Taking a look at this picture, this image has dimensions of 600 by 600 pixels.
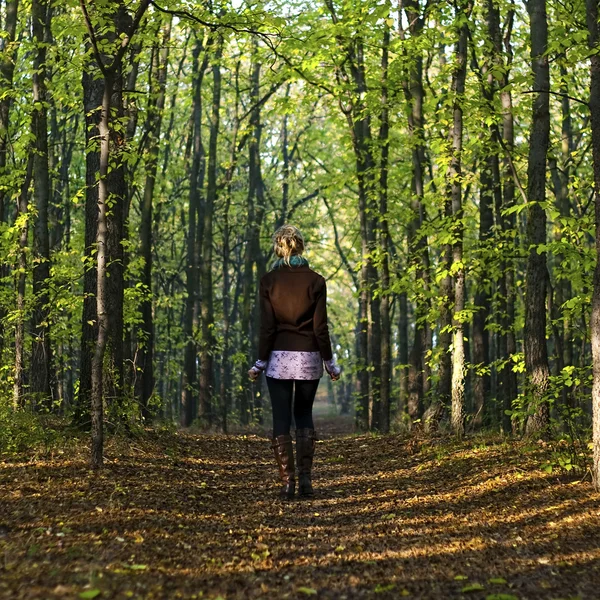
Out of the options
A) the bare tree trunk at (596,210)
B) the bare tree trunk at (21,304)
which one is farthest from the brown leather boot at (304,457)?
the bare tree trunk at (21,304)

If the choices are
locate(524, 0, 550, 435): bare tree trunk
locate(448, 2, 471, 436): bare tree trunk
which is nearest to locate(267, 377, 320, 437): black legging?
locate(524, 0, 550, 435): bare tree trunk

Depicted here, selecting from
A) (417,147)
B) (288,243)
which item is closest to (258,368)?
(288,243)

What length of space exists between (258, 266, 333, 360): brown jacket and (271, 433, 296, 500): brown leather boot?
0.82m

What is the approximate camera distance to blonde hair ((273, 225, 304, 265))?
7.76 metres

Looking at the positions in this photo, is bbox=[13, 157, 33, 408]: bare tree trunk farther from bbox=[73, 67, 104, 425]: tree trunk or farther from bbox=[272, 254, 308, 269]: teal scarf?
bbox=[272, 254, 308, 269]: teal scarf

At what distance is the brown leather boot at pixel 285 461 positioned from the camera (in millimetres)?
7547

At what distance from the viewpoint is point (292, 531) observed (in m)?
5.95

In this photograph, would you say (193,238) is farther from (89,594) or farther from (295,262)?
(89,594)

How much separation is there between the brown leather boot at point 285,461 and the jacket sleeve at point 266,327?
0.82 m

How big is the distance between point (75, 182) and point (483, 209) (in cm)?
1190

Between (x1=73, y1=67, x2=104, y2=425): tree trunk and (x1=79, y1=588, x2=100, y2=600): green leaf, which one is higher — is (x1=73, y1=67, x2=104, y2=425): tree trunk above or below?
above

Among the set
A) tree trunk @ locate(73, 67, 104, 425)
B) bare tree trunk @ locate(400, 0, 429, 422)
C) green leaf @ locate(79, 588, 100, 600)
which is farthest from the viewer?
bare tree trunk @ locate(400, 0, 429, 422)

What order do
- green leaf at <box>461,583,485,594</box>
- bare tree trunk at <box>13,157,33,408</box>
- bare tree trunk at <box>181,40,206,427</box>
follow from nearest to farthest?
Result: 1. green leaf at <box>461,583,485,594</box>
2. bare tree trunk at <box>13,157,33,408</box>
3. bare tree trunk at <box>181,40,206,427</box>

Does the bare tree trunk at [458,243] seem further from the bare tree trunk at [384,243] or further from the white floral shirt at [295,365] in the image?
the white floral shirt at [295,365]
